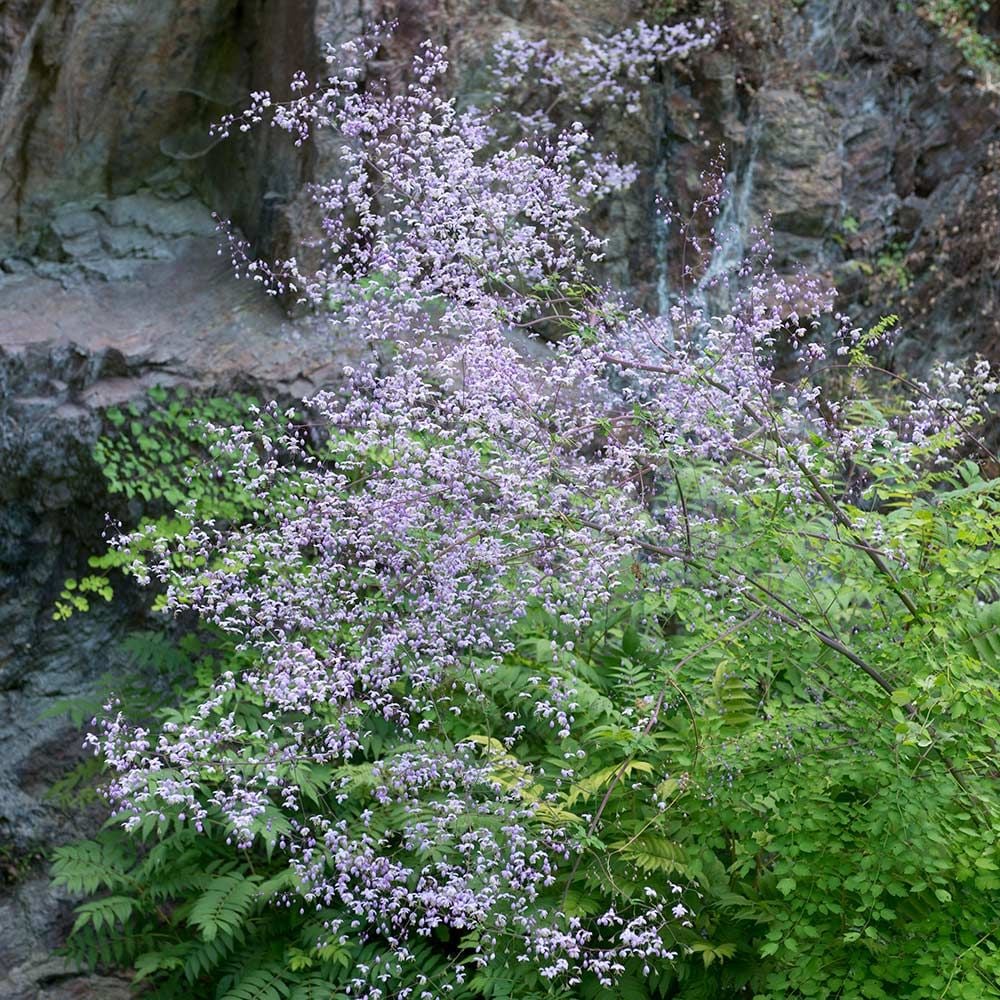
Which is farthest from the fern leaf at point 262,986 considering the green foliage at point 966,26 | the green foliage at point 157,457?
the green foliage at point 966,26

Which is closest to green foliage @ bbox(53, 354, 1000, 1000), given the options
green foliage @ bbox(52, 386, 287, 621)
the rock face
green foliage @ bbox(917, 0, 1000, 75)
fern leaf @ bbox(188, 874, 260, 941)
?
fern leaf @ bbox(188, 874, 260, 941)

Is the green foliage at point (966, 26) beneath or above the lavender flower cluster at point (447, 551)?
above

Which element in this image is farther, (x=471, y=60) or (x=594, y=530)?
(x=471, y=60)

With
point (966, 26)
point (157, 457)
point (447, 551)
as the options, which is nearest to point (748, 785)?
point (447, 551)

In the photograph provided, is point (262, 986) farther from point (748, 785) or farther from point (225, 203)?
point (225, 203)

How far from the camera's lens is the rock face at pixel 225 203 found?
6570mm

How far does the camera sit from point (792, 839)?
3.85 meters

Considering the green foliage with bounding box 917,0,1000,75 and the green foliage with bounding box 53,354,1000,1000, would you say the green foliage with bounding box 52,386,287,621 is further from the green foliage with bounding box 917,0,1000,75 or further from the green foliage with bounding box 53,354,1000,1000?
the green foliage with bounding box 917,0,1000,75

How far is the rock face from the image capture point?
6.57 metres

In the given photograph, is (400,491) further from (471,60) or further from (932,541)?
(471,60)

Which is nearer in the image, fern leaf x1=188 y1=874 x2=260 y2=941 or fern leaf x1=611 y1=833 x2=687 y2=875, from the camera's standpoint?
fern leaf x1=611 y1=833 x2=687 y2=875

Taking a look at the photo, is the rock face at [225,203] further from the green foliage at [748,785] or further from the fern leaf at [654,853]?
the fern leaf at [654,853]

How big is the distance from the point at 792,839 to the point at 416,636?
1.33 m

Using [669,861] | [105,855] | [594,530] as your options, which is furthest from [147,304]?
[669,861]
